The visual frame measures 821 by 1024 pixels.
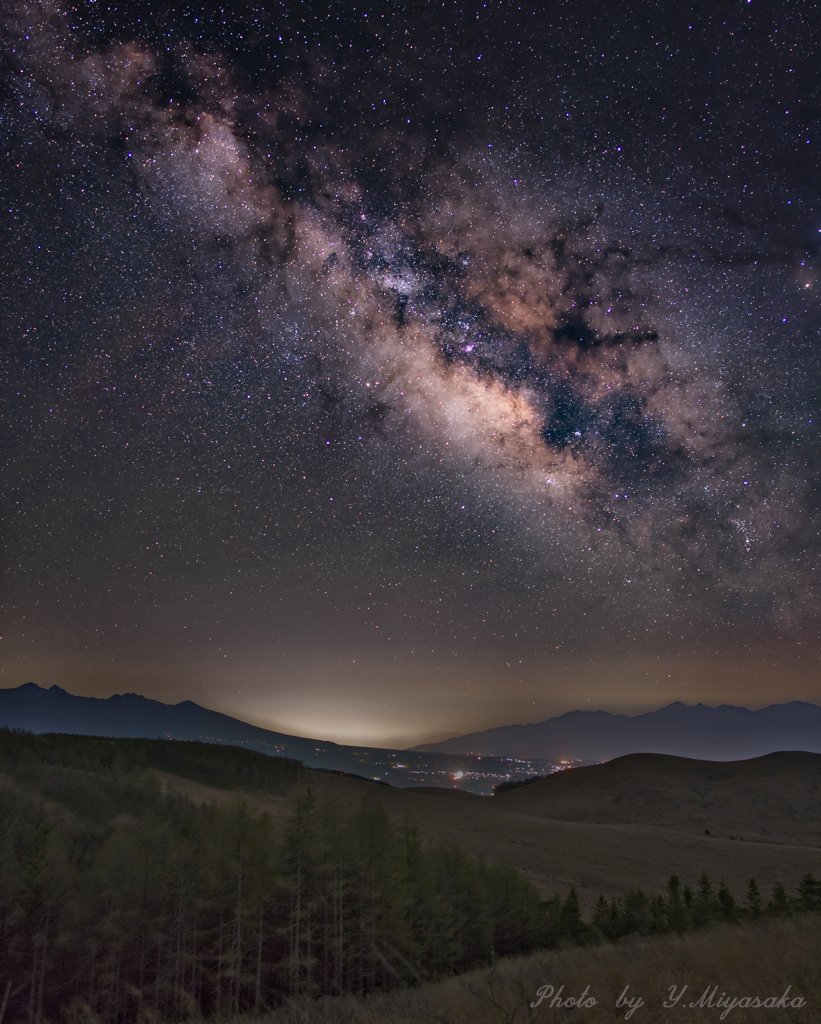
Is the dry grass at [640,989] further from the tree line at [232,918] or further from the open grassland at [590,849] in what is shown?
the open grassland at [590,849]

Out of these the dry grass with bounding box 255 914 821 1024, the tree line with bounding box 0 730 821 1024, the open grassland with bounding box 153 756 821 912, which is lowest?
the open grassland with bounding box 153 756 821 912

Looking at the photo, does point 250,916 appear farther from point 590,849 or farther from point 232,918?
point 590,849

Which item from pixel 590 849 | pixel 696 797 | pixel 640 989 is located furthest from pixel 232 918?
pixel 696 797

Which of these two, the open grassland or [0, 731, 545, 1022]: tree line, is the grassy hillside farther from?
[0, 731, 545, 1022]: tree line

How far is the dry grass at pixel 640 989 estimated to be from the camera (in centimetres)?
765

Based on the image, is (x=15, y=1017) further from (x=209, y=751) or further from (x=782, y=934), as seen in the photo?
(x=209, y=751)

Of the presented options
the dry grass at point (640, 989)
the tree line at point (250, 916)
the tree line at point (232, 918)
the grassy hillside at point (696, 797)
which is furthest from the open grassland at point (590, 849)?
the dry grass at point (640, 989)

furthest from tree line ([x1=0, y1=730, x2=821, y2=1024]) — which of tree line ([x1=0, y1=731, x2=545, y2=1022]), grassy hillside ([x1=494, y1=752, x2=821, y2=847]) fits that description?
grassy hillside ([x1=494, y1=752, x2=821, y2=847])

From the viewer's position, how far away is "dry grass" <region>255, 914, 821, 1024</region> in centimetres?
765

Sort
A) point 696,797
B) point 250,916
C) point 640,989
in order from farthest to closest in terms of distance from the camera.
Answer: point 696,797 → point 250,916 → point 640,989

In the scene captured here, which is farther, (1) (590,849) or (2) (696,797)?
(2) (696,797)

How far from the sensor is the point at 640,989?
889cm

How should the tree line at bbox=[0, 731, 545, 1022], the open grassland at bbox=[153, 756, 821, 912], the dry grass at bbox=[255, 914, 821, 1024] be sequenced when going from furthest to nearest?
the open grassland at bbox=[153, 756, 821, 912]
the tree line at bbox=[0, 731, 545, 1022]
the dry grass at bbox=[255, 914, 821, 1024]

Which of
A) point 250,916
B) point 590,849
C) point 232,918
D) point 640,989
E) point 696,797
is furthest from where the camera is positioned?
point 696,797
